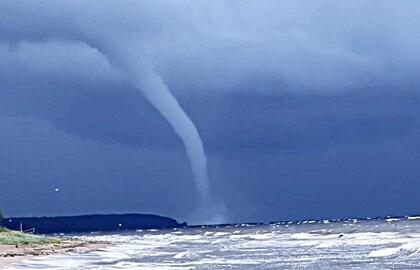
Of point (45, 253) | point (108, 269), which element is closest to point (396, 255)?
point (108, 269)

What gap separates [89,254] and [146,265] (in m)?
18.4

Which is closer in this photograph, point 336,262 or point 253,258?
point 336,262

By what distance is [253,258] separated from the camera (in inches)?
2149

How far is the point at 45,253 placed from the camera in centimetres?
6619

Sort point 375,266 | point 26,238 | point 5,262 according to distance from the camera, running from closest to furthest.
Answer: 1. point 375,266
2. point 5,262
3. point 26,238

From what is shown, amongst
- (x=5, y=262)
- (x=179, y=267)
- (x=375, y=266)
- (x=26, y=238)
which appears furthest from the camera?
(x=26, y=238)

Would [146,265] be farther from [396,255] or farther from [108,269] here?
[396,255]

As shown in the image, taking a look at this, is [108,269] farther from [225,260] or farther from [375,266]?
[375,266]

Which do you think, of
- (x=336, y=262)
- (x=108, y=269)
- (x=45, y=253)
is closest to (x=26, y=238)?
(x=45, y=253)

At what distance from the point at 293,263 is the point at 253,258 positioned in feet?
23.6

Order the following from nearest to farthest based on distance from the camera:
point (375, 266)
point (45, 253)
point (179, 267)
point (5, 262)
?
point (375, 266) → point (179, 267) → point (5, 262) → point (45, 253)

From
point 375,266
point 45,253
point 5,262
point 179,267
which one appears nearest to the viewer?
point 375,266

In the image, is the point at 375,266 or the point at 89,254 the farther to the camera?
the point at 89,254

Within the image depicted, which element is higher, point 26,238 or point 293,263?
point 26,238
